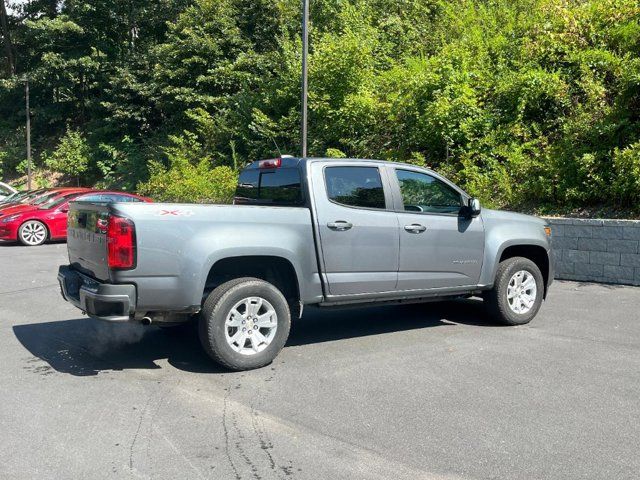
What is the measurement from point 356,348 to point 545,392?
6.33 ft

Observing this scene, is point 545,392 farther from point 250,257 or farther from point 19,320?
point 19,320

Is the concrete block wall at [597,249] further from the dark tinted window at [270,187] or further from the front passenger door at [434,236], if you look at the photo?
the dark tinted window at [270,187]

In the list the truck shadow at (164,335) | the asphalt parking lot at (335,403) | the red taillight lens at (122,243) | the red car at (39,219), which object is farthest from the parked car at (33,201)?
the red taillight lens at (122,243)

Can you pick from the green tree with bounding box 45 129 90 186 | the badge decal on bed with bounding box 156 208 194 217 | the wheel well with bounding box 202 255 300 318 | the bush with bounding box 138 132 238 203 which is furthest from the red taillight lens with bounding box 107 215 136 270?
the green tree with bounding box 45 129 90 186

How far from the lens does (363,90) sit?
16188 mm

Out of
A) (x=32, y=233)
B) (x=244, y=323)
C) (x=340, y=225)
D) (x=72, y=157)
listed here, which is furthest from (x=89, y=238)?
(x=72, y=157)

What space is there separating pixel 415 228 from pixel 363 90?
35.7 ft

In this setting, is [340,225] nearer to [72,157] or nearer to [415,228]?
[415,228]

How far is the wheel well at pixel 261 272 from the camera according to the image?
210 inches

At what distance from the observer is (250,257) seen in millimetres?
5312

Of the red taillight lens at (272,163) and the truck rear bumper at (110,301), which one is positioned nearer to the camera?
the truck rear bumper at (110,301)

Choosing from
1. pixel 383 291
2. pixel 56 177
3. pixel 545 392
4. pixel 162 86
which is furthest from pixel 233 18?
pixel 545 392

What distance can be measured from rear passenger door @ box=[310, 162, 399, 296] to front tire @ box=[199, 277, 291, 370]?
643mm

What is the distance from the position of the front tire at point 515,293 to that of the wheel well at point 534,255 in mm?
A: 168
